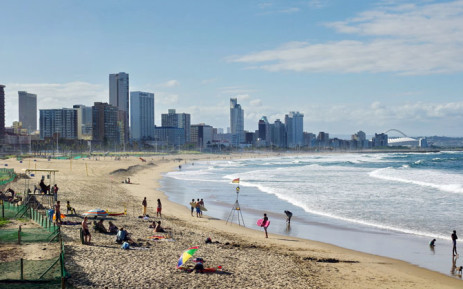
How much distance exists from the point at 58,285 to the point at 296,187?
32.7 metres

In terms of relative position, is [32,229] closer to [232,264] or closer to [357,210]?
[232,264]

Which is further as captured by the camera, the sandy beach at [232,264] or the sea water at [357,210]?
the sea water at [357,210]

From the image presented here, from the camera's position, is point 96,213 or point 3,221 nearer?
point 3,221

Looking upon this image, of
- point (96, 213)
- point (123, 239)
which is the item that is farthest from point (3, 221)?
point (123, 239)

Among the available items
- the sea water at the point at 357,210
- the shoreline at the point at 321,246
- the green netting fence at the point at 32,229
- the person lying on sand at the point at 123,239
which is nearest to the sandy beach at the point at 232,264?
the shoreline at the point at 321,246

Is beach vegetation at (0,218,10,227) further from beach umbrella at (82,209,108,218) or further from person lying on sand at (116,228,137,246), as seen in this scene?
person lying on sand at (116,228,137,246)

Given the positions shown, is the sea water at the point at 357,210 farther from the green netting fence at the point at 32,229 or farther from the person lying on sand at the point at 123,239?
the green netting fence at the point at 32,229

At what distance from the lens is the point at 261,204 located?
32125 millimetres

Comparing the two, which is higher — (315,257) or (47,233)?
(47,233)

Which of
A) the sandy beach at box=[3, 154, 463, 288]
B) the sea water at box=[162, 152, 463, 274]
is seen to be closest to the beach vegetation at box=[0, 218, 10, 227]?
the sandy beach at box=[3, 154, 463, 288]

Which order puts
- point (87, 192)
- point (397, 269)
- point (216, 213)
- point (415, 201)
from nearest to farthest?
1. point (397, 269)
2. point (216, 213)
3. point (415, 201)
4. point (87, 192)

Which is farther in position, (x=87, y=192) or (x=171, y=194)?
(x=171, y=194)

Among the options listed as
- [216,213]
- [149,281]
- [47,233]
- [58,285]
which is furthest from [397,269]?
[216,213]

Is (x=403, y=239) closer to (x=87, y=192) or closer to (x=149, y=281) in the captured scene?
(x=149, y=281)
